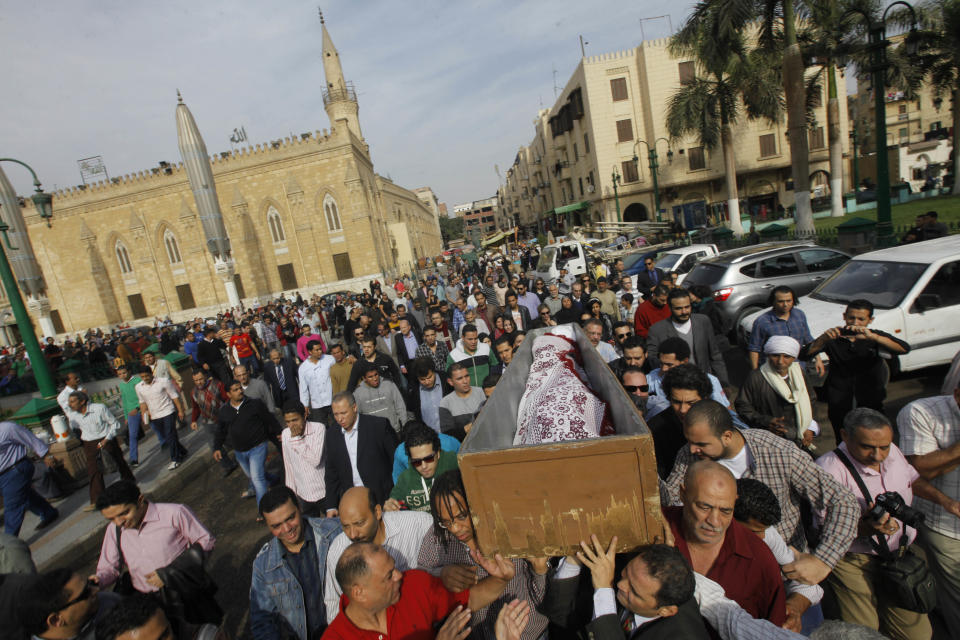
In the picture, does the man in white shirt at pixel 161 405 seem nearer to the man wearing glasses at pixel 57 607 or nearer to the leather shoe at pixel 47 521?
the leather shoe at pixel 47 521

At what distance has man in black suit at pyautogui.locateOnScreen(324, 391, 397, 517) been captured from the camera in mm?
3850

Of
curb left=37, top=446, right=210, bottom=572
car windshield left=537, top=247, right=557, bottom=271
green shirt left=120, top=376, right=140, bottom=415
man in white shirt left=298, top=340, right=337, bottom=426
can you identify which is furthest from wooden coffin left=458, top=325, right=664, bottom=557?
car windshield left=537, top=247, right=557, bottom=271

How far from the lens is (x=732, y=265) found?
804 centimetres

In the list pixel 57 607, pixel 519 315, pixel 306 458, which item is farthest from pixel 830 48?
pixel 57 607

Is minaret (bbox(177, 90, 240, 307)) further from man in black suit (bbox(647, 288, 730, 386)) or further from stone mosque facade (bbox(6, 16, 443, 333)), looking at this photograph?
man in black suit (bbox(647, 288, 730, 386))

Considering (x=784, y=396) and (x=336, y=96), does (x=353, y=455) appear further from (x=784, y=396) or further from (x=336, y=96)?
(x=336, y=96)

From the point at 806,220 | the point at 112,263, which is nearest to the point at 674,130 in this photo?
the point at 806,220

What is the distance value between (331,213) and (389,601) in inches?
1357

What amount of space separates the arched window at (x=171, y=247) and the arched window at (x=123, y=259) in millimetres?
3189

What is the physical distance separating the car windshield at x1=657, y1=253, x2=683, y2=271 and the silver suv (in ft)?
9.96

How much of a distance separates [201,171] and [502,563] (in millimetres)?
26857

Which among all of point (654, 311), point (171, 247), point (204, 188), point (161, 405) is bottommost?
point (161, 405)

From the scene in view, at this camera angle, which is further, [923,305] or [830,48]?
[830,48]

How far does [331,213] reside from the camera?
110 ft
